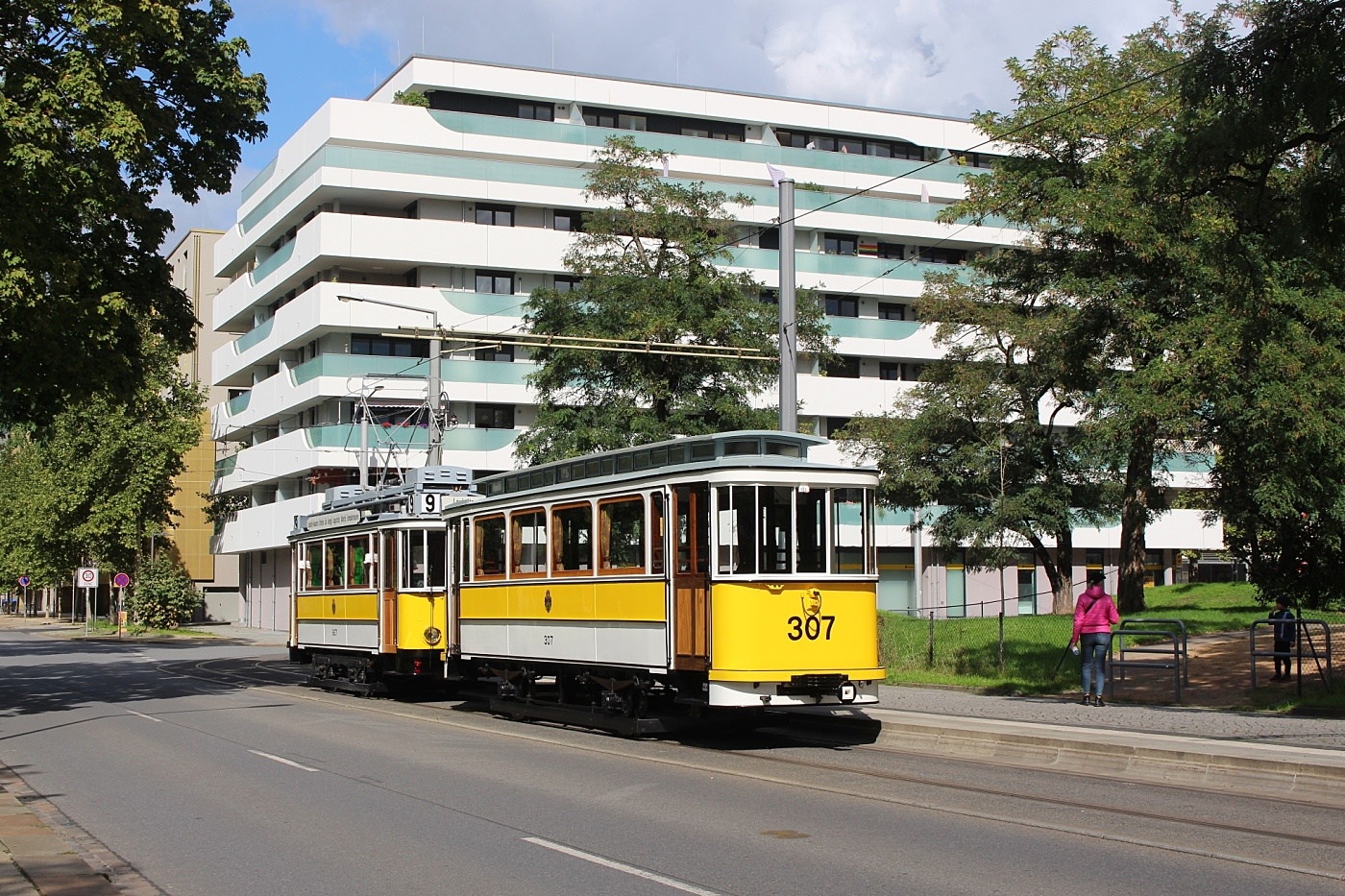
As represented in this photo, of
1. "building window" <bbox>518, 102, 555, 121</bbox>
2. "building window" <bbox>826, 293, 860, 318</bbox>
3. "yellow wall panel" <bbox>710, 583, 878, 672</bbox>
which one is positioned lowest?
"yellow wall panel" <bbox>710, 583, 878, 672</bbox>

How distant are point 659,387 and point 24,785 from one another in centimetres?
1983

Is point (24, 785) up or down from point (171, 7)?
down

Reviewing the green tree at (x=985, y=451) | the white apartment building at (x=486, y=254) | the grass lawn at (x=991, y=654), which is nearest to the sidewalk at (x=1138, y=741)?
the grass lawn at (x=991, y=654)

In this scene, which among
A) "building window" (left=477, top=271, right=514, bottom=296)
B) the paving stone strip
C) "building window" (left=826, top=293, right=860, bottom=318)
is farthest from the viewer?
"building window" (left=826, top=293, right=860, bottom=318)

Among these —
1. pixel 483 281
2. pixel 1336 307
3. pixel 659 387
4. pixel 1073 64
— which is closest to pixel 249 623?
pixel 483 281

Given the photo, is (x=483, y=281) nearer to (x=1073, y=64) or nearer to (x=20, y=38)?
(x=1073, y=64)

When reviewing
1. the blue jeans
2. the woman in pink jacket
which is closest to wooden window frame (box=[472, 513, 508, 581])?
the woman in pink jacket

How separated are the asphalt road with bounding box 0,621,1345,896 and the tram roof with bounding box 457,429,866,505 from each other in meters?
3.22

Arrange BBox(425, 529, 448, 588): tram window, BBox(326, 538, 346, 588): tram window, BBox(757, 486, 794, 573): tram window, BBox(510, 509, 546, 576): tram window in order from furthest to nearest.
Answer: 1. BBox(326, 538, 346, 588): tram window
2. BBox(425, 529, 448, 588): tram window
3. BBox(510, 509, 546, 576): tram window
4. BBox(757, 486, 794, 573): tram window

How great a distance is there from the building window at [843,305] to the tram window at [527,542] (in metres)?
41.4

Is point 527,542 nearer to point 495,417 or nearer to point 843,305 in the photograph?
point 495,417

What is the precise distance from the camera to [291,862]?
9.03 m

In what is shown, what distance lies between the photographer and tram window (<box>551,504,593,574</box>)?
1769 centimetres

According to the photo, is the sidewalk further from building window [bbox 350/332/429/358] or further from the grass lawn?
building window [bbox 350/332/429/358]
